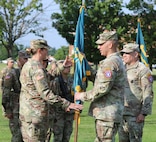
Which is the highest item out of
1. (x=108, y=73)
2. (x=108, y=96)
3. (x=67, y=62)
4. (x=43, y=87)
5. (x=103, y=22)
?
(x=103, y=22)

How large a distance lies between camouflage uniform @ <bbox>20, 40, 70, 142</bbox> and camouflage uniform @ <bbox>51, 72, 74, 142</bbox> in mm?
1722

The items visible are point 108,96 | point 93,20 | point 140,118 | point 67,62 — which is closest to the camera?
point 108,96

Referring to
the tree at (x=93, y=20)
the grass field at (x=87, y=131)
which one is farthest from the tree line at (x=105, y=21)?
the grass field at (x=87, y=131)

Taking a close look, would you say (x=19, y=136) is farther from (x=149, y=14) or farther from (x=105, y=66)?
(x=149, y=14)

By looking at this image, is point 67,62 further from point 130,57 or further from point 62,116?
point 130,57

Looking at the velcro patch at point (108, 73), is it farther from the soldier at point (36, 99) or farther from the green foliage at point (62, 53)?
the green foliage at point (62, 53)

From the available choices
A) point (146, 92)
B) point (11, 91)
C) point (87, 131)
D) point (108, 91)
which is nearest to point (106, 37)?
point (108, 91)

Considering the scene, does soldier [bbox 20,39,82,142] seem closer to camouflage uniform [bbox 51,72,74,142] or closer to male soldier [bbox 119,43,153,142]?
male soldier [bbox 119,43,153,142]

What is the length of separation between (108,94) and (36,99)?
40.5 inches

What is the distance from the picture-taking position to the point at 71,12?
5806 centimetres

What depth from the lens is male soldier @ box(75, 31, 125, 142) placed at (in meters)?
6.80

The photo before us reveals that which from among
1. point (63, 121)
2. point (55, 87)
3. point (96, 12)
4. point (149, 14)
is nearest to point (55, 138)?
point (63, 121)

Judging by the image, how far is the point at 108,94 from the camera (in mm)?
6902

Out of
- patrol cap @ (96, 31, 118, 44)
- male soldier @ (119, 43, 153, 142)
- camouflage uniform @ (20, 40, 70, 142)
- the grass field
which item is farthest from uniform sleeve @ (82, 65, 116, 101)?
the grass field
